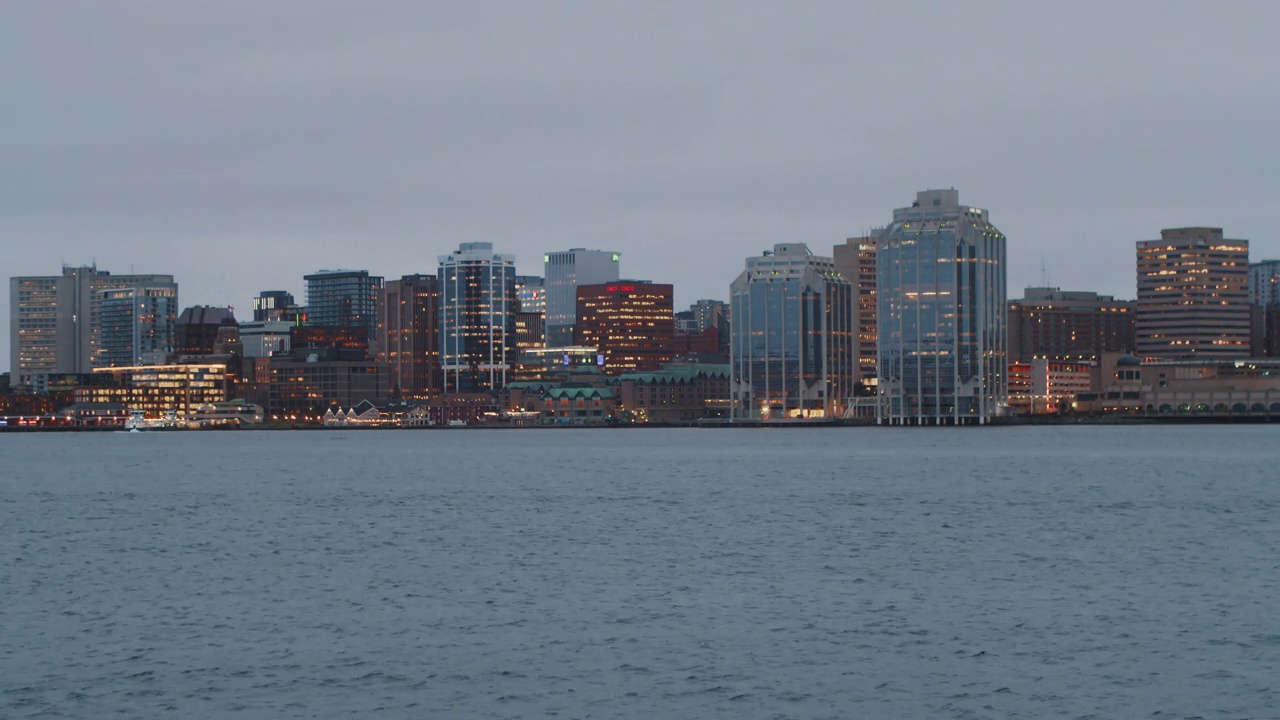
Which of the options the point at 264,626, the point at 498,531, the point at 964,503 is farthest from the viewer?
the point at 964,503

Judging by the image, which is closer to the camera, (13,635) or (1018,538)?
(13,635)

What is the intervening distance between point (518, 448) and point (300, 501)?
338 ft

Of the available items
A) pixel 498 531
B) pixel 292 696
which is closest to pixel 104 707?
pixel 292 696

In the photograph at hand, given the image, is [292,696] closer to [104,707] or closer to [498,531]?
[104,707]

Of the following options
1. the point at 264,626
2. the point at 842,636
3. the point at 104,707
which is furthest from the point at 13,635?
the point at 842,636

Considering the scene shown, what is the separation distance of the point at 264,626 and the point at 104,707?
31.8 feet

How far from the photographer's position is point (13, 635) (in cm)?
4194

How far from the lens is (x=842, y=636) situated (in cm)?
4112

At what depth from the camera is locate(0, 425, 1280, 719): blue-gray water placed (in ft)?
114

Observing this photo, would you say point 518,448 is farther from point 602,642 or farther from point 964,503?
point 602,642

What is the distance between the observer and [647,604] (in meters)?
46.5

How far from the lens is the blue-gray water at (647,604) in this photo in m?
34.7

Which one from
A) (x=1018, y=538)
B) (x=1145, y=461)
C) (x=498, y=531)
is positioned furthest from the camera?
(x=1145, y=461)

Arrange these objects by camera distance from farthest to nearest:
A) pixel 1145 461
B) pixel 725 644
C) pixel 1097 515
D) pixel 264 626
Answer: pixel 1145 461 < pixel 1097 515 < pixel 264 626 < pixel 725 644
